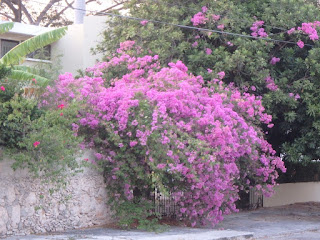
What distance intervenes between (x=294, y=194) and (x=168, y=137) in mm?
11259

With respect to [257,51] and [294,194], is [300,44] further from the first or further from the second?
[294,194]

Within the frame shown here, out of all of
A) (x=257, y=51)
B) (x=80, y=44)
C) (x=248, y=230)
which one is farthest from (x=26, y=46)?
(x=80, y=44)

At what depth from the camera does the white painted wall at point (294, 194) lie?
844 inches

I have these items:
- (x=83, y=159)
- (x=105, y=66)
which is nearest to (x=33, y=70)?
(x=105, y=66)

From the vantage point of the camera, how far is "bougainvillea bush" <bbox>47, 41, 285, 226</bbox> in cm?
1290

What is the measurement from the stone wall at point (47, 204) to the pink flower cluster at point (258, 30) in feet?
21.3

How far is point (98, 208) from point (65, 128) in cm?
245

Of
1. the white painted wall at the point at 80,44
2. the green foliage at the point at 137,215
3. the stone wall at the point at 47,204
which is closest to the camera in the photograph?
the stone wall at the point at 47,204

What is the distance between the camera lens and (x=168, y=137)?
12867 mm

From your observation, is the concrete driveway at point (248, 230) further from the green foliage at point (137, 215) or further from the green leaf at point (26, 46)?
the green leaf at point (26, 46)

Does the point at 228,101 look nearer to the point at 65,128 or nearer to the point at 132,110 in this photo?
the point at 132,110

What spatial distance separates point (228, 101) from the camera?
15062 millimetres

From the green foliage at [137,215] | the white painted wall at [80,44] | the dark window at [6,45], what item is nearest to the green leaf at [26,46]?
the green foliage at [137,215]

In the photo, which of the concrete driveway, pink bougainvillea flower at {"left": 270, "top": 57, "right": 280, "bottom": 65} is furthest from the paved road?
pink bougainvillea flower at {"left": 270, "top": 57, "right": 280, "bottom": 65}
